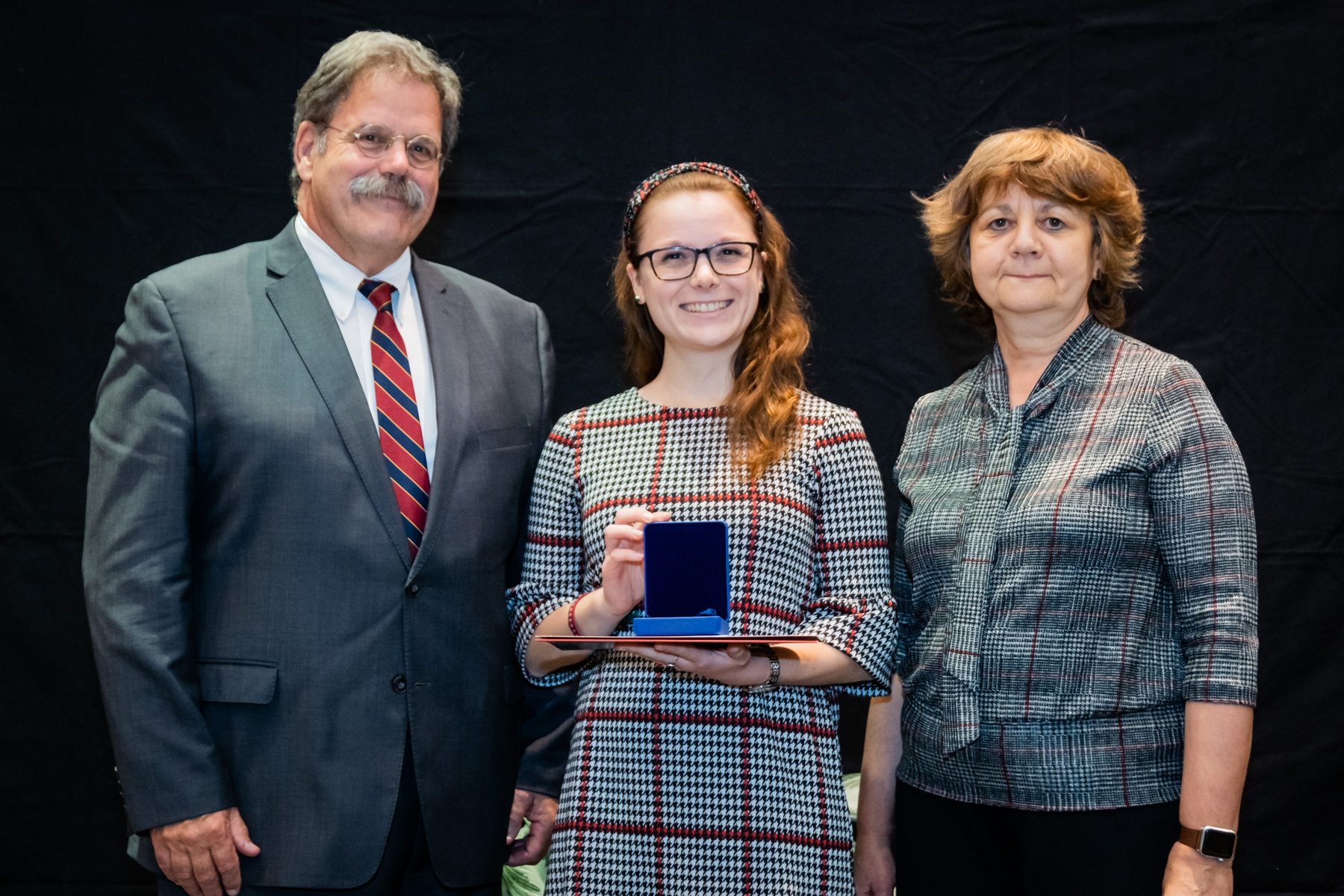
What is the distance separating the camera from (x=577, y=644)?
5.44ft

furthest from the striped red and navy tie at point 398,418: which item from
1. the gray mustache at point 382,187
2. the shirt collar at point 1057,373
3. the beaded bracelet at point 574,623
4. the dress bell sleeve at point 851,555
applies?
the shirt collar at point 1057,373

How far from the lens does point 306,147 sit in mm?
2117

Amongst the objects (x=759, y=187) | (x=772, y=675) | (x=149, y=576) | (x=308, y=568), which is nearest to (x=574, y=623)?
(x=772, y=675)

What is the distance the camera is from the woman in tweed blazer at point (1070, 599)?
175 cm

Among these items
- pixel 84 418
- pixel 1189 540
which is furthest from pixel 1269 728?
pixel 84 418

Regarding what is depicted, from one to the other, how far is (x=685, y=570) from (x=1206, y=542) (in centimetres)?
81

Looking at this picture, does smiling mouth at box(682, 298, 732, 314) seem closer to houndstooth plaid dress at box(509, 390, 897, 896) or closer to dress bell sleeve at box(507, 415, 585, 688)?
houndstooth plaid dress at box(509, 390, 897, 896)

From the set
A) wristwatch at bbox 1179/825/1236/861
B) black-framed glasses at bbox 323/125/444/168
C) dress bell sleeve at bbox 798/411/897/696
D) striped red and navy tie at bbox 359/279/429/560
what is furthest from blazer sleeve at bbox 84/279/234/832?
wristwatch at bbox 1179/825/1236/861

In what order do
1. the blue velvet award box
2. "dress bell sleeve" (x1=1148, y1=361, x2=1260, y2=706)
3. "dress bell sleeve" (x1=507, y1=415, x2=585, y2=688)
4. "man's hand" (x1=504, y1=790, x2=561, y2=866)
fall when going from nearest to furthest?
the blue velvet award box < "dress bell sleeve" (x1=1148, y1=361, x2=1260, y2=706) < "dress bell sleeve" (x1=507, y1=415, x2=585, y2=688) < "man's hand" (x1=504, y1=790, x2=561, y2=866)

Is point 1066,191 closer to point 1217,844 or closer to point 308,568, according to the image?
point 1217,844

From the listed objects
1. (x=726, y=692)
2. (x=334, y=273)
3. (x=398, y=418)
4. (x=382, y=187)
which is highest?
(x=382, y=187)

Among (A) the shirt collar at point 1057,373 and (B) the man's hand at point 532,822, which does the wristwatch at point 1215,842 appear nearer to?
(A) the shirt collar at point 1057,373

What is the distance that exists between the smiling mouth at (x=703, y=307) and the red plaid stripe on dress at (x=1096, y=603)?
0.53 m

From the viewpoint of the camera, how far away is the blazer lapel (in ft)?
6.27
